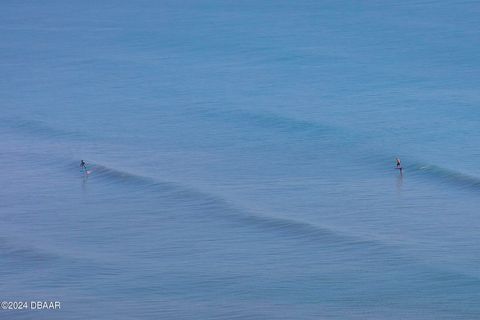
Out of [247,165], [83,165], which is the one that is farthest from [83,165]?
[247,165]

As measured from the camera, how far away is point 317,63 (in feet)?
198

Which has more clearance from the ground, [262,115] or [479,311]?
[262,115]

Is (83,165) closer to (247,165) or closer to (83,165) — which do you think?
(83,165)

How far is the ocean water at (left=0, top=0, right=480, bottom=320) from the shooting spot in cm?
2717

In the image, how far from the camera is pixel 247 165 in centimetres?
3981

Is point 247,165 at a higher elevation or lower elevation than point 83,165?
lower

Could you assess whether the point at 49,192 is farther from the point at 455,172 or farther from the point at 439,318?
the point at 439,318

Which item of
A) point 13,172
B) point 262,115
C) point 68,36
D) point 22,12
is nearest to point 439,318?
point 13,172

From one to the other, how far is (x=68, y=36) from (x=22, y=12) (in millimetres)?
11116

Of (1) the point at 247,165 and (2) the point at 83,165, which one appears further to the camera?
(1) the point at 247,165

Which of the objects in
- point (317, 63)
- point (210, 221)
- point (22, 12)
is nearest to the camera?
point (210, 221)

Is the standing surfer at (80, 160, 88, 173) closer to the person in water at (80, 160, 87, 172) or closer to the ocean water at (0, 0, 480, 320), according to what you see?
the person in water at (80, 160, 87, 172)

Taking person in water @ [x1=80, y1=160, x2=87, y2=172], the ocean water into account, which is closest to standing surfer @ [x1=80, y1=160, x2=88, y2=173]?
person in water @ [x1=80, y1=160, x2=87, y2=172]

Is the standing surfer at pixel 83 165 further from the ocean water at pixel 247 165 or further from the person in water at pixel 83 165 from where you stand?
the ocean water at pixel 247 165
